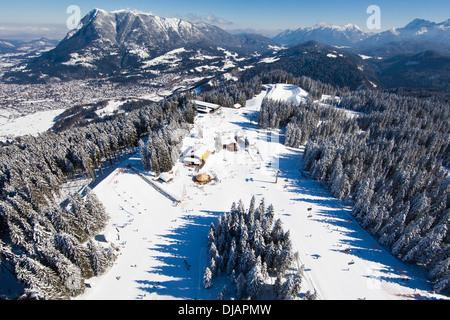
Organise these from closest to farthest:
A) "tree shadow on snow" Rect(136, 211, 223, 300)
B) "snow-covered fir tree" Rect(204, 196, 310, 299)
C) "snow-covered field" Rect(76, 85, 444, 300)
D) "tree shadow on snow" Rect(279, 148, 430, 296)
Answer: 1. "snow-covered fir tree" Rect(204, 196, 310, 299)
2. "tree shadow on snow" Rect(136, 211, 223, 300)
3. "snow-covered field" Rect(76, 85, 444, 300)
4. "tree shadow on snow" Rect(279, 148, 430, 296)

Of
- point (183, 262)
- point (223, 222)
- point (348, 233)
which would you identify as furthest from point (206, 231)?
point (348, 233)

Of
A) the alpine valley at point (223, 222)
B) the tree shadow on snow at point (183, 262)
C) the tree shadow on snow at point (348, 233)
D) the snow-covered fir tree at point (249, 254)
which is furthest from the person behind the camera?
the tree shadow on snow at point (348, 233)

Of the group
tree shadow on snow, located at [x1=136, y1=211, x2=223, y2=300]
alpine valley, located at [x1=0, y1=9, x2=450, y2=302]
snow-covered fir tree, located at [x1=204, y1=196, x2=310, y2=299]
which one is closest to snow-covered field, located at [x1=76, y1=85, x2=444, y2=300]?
tree shadow on snow, located at [x1=136, y1=211, x2=223, y2=300]

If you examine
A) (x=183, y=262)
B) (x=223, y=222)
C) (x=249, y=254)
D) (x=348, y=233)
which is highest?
(x=223, y=222)

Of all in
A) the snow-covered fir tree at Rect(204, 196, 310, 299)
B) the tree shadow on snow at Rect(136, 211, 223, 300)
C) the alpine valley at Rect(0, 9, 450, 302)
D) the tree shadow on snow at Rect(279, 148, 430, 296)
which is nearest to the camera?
the snow-covered fir tree at Rect(204, 196, 310, 299)

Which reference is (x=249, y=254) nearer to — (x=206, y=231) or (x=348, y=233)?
(x=206, y=231)

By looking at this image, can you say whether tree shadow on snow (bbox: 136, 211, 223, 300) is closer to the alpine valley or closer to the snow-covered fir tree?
the alpine valley

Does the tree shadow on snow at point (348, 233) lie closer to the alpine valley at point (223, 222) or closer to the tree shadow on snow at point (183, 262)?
the alpine valley at point (223, 222)

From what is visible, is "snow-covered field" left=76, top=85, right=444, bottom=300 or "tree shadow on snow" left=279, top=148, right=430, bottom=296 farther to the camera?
"tree shadow on snow" left=279, top=148, right=430, bottom=296

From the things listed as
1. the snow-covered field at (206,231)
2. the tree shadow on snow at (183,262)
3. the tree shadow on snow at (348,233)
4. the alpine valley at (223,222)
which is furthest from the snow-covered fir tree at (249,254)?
the tree shadow on snow at (348,233)
